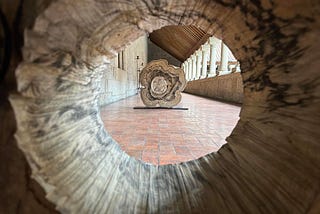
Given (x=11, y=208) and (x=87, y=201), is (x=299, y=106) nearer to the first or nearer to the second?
(x=87, y=201)

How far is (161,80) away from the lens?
Answer: 15.3 ft

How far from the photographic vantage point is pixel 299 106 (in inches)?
21.4

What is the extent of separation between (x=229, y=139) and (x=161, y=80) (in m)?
3.89

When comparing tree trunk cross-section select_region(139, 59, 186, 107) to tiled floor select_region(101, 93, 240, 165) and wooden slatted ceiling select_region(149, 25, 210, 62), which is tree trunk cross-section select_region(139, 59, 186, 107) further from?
wooden slatted ceiling select_region(149, 25, 210, 62)

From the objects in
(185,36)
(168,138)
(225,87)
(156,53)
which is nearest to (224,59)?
(225,87)

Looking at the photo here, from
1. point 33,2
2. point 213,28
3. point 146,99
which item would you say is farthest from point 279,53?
point 146,99

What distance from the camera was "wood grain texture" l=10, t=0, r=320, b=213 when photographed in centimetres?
50

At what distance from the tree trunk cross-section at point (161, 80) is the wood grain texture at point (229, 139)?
3.84 metres

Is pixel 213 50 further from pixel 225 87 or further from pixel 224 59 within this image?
pixel 225 87

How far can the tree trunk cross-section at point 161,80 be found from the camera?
4.62 m

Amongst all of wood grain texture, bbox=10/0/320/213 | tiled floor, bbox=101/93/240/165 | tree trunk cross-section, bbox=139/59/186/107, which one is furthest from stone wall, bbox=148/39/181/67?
wood grain texture, bbox=10/0/320/213

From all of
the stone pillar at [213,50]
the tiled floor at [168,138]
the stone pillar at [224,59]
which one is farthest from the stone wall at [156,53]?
the tiled floor at [168,138]

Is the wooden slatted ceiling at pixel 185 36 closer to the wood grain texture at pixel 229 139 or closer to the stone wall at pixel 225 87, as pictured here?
the stone wall at pixel 225 87

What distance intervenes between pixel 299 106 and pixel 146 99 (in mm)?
4343
